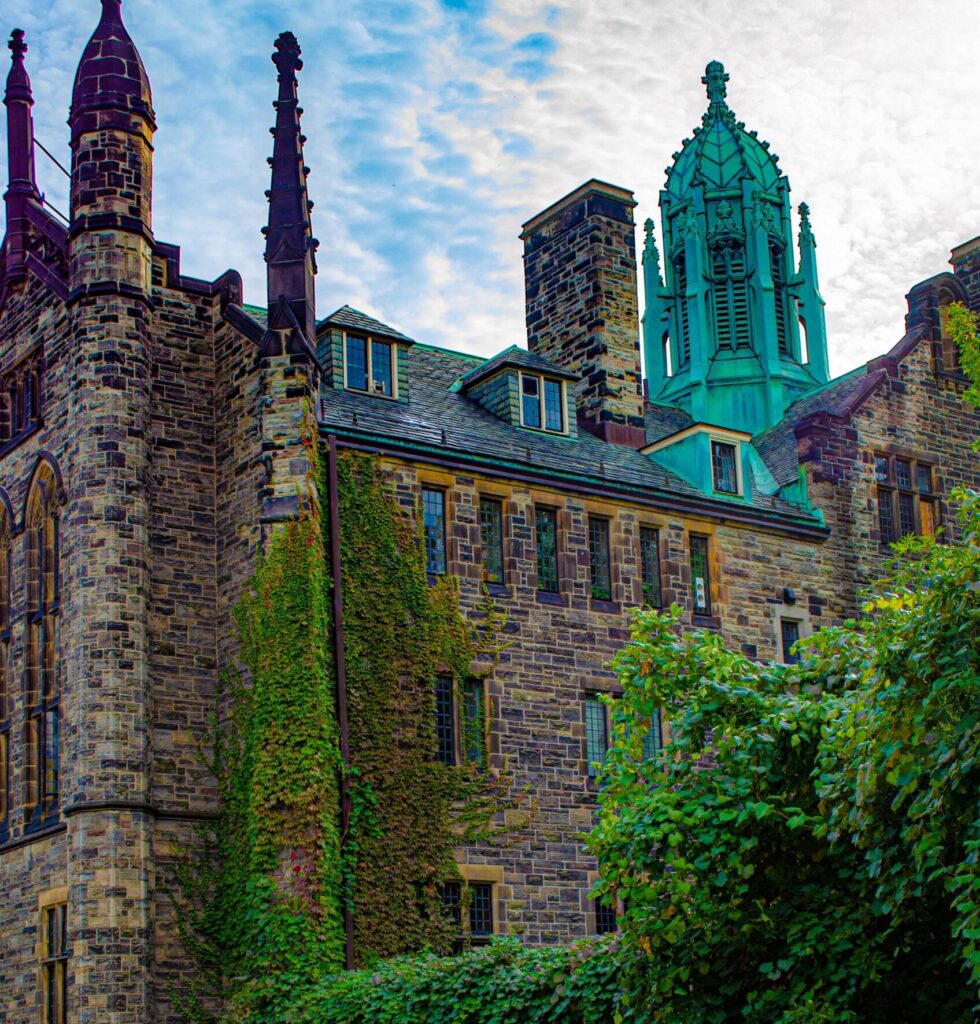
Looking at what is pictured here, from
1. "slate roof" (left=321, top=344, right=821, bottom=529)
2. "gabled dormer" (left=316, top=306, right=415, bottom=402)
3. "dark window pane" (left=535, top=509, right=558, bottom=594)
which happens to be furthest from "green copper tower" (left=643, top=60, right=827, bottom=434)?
"gabled dormer" (left=316, top=306, right=415, bottom=402)

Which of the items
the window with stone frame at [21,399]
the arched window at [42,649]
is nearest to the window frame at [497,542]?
the arched window at [42,649]

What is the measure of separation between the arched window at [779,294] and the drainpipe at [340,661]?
16307mm

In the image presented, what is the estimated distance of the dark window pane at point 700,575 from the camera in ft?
103

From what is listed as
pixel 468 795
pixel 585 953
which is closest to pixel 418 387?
pixel 468 795

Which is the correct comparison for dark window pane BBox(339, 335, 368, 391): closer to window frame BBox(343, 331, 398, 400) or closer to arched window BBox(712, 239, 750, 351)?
window frame BBox(343, 331, 398, 400)

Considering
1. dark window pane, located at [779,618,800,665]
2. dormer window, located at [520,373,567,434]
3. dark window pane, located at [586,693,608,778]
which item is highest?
dormer window, located at [520,373,567,434]

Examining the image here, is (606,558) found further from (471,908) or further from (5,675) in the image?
(5,675)

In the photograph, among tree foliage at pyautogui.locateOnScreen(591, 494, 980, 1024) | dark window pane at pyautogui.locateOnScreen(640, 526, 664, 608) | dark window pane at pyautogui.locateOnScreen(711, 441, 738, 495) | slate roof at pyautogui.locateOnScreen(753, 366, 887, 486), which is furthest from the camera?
slate roof at pyautogui.locateOnScreen(753, 366, 887, 486)

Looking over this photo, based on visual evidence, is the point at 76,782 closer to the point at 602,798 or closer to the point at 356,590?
the point at 356,590

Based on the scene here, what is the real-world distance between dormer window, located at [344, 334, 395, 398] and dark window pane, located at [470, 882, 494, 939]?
8743mm

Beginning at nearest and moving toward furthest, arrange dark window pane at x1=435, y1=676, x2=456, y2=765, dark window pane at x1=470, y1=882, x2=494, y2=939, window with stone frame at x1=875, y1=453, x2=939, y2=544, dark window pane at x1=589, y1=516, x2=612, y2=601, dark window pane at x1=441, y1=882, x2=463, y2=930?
dark window pane at x1=441, y1=882, x2=463, y2=930
dark window pane at x1=470, y1=882, x2=494, y2=939
dark window pane at x1=435, y1=676, x2=456, y2=765
dark window pane at x1=589, y1=516, x2=612, y2=601
window with stone frame at x1=875, y1=453, x2=939, y2=544

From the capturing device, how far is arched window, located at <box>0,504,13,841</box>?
95.0ft

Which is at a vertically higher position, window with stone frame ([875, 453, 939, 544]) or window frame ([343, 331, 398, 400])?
window frame ([343, 331, 398, 400])

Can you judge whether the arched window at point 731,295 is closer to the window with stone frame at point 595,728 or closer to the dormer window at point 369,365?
the dormer window at point 369,365
